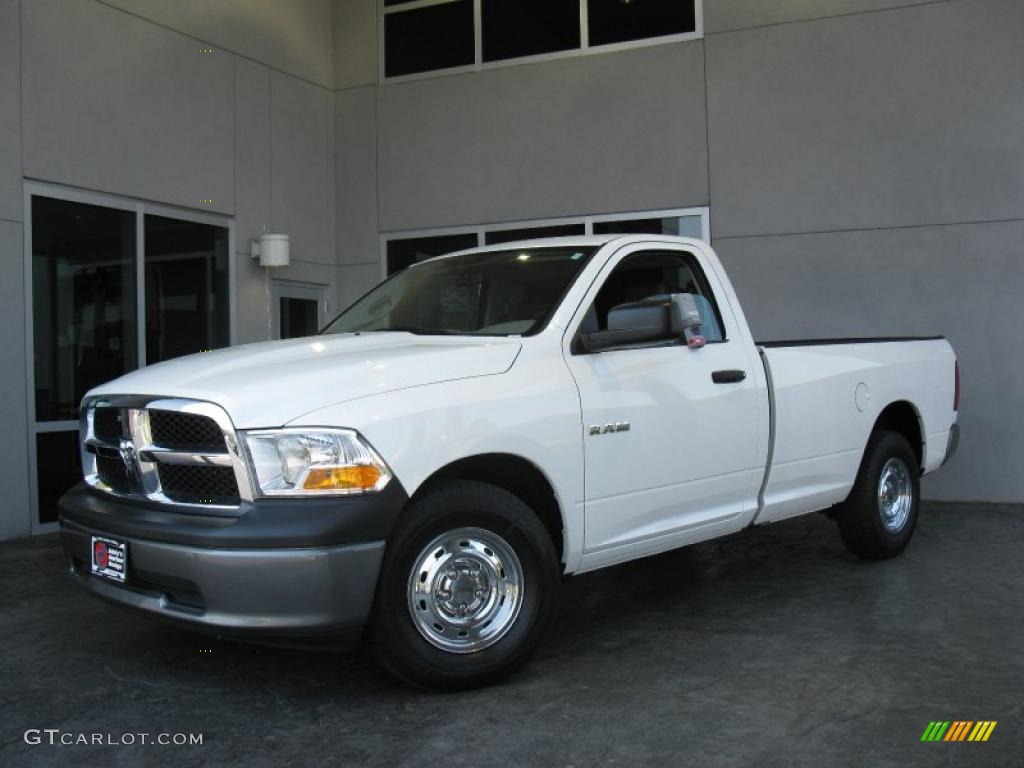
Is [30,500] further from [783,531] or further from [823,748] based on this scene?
[823,748]

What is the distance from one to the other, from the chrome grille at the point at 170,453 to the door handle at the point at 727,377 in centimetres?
249

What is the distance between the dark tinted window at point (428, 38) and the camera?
11094 mm

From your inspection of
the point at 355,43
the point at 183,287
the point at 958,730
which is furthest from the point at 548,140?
the point at 958,730

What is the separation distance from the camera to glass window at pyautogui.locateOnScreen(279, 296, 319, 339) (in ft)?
35.8

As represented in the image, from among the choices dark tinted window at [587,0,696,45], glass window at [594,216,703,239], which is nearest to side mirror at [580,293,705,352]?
glass window at [594,216,703,239]

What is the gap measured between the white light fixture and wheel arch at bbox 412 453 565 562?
656 centimetres

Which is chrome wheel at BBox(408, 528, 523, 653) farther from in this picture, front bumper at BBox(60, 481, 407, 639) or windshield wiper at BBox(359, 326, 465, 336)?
windshield wiper at BBox(359, 326, 465, 336)

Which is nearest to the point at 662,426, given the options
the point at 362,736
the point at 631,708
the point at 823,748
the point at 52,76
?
the point at 631,708

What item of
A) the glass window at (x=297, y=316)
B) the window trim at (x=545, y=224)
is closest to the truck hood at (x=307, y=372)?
the window trim at (x=545, y=224)

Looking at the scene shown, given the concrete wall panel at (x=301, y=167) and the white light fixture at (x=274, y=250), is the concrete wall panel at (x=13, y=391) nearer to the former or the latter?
the white light fixture at (x=274, y=250)

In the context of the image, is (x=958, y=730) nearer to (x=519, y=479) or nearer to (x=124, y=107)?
(x=519, y=479)

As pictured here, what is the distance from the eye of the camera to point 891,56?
30.0 feet

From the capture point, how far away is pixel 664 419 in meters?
4.61

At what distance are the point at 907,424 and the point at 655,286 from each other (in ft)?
8.90
